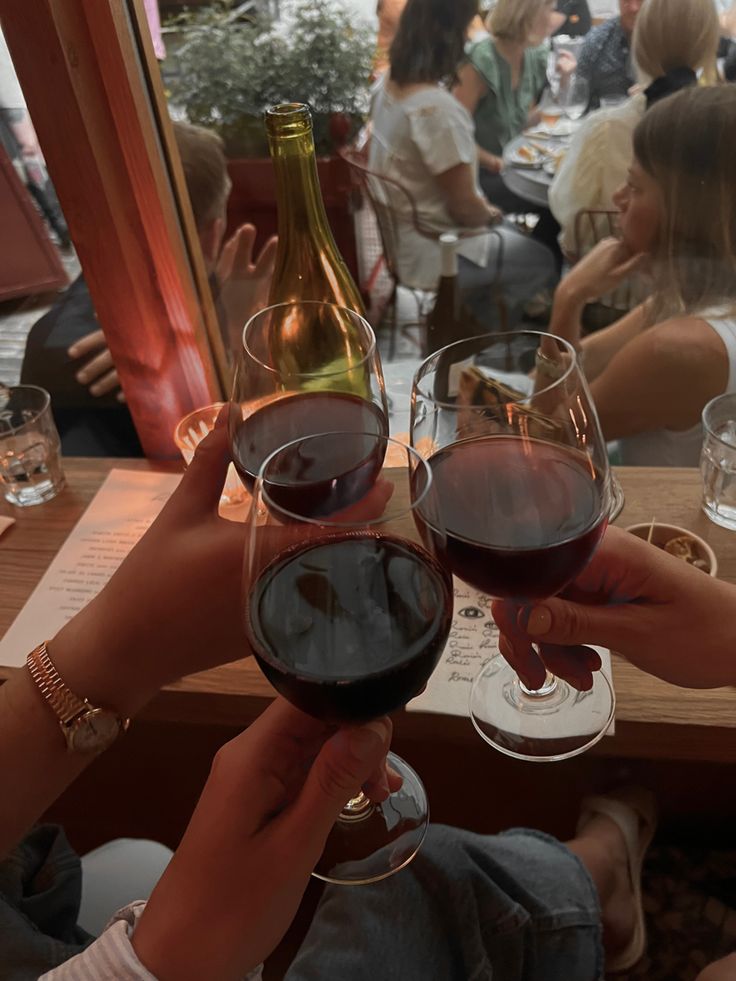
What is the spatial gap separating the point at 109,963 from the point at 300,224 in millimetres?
784

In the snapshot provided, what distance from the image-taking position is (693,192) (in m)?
1.42

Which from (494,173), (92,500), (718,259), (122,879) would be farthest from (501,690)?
(494,173)

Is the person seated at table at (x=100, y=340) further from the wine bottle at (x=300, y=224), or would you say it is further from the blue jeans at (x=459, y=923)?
the blue jeans at (x=459, y=923)

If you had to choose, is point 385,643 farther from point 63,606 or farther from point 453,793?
point 453,793

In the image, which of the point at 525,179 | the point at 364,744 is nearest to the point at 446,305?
the point at 525,179

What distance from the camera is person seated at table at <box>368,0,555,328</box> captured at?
2053mm

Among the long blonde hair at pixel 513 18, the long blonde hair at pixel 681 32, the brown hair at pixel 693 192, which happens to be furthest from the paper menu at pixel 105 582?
the long blonde hair at pixel 513 18

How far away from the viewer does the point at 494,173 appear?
252cm

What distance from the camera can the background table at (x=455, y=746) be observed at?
86 centimetres

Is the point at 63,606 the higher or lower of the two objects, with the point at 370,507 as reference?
lower

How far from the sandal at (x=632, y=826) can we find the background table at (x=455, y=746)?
32 millimetres

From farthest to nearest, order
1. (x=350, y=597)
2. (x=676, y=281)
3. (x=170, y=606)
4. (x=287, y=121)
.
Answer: (x=676, y=281), (x=287, y=121), (x=170, y=606), (x=350, y=597)

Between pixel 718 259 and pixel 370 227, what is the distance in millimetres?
1224

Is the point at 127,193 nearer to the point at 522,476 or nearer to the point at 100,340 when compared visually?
the point at 100,340
